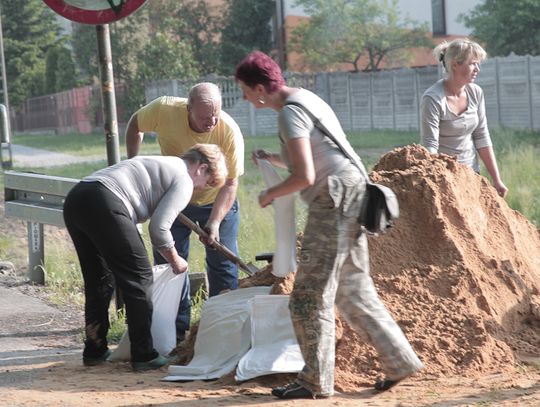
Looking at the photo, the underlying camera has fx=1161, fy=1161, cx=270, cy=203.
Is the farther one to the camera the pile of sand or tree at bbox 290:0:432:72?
tree at bbox 290:0:432:72

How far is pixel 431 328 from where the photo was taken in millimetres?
6629

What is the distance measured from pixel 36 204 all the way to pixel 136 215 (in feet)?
12.0

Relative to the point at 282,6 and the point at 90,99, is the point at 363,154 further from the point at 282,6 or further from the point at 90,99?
the point at 90,99

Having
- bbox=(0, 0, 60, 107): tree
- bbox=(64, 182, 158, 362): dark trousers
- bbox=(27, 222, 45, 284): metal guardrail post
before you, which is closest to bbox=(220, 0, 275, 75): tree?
bbox=(0, 0, 60, 107): tree

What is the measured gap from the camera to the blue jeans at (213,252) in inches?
303

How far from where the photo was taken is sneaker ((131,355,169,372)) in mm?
6812

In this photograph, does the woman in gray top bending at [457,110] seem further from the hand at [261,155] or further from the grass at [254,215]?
the grass at [254,215]

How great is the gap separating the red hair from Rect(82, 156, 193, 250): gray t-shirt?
3.69 ft

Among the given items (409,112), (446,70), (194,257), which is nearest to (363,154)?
(409,112)

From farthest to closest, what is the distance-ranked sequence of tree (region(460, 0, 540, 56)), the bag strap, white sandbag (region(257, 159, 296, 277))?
tree (region(460, 0, 540, 56))
white sandbag (region(257, 159, 296, 277))
the bag strap

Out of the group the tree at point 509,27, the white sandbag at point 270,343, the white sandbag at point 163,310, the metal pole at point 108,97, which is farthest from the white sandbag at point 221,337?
the tree at point 509,27

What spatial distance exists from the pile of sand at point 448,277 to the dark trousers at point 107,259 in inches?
31.6

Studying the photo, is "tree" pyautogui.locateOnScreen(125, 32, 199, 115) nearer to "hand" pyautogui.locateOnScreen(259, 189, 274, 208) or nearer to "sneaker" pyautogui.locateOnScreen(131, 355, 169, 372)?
"sneaker" pyautogui.locateOnScreen(131, 355, 169, 372)

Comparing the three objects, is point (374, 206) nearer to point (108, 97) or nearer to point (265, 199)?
point (265, 199)
